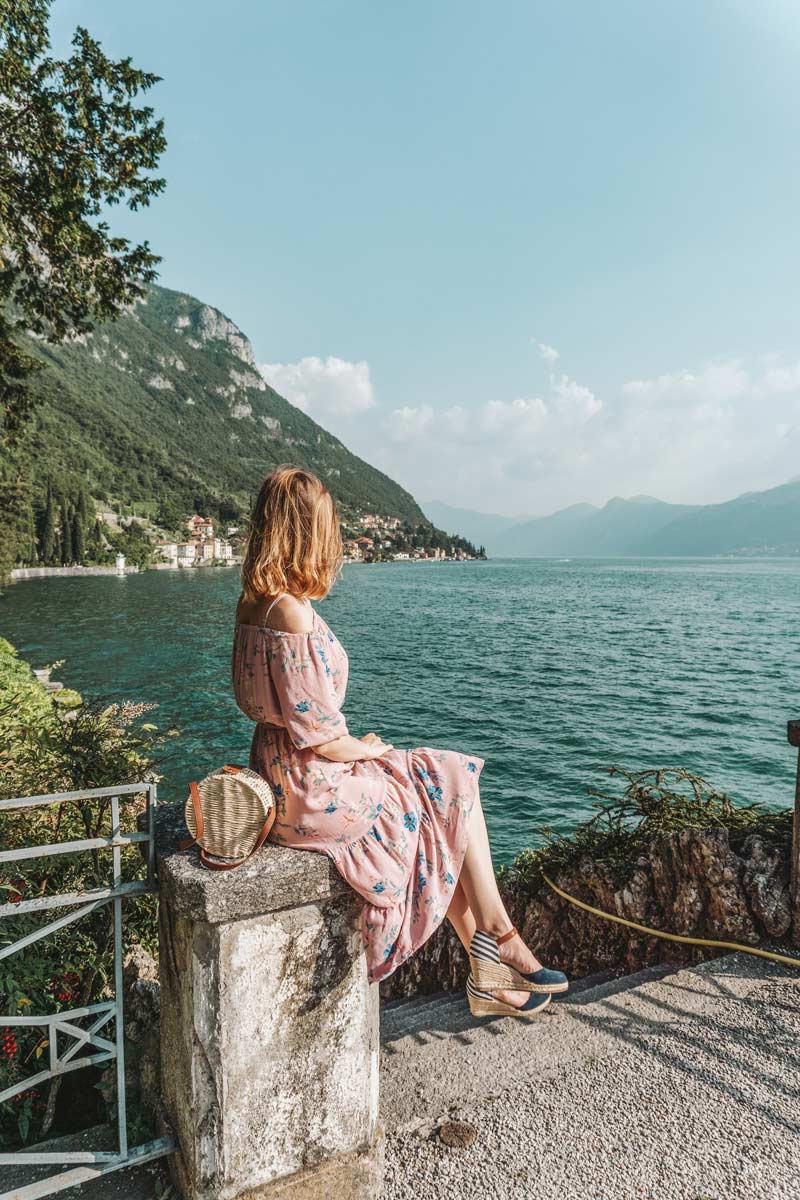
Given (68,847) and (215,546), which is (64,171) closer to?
(68,847)

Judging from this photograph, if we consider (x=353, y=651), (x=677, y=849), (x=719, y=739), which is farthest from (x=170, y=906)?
(x=353, y=651)

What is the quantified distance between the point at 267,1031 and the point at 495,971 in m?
1.29

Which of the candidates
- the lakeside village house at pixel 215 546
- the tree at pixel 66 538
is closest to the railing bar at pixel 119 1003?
the lakeside village house at pixel 215 546

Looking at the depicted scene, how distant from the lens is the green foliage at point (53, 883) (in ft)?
8.45

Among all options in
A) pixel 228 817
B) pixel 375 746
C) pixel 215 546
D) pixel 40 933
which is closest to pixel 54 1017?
pixel 40 933

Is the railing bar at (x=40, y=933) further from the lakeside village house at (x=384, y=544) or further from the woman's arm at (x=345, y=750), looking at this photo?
the lakeside village house at (x=384, y=544)

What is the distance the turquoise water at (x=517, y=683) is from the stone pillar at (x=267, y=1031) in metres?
4.48

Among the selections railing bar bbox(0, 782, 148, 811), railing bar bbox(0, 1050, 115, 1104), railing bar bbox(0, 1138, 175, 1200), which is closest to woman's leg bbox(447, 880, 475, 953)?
railing bar bbox(0, 1138, 175, 1200)

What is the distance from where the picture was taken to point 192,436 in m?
198

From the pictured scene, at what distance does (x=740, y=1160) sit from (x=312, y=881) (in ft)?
5.57

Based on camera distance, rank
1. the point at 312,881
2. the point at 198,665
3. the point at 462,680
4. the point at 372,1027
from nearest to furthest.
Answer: the point at 312,881
the point at 372,1027
the point at 462,680
the point at 198,665

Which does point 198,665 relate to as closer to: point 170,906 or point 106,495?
point 170,906

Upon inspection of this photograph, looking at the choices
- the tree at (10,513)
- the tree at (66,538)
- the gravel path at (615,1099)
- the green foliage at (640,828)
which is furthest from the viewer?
the tree at (66,538)

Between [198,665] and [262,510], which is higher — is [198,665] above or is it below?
below
